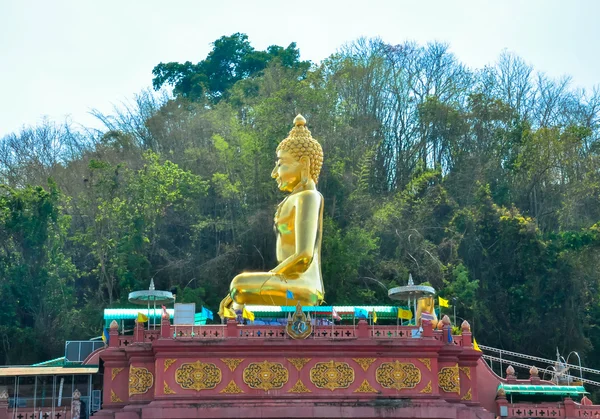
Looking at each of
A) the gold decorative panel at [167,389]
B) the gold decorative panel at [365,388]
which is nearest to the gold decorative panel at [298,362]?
the gold decorative panel at [365,388]

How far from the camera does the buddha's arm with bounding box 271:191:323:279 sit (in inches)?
1105

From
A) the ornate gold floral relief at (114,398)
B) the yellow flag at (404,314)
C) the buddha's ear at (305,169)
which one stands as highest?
the buddha's ear at (305,169)

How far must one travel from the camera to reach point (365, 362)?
2592cm

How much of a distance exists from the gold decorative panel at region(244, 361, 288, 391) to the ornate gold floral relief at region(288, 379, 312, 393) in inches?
8.1

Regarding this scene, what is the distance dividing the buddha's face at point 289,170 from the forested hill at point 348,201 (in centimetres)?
708

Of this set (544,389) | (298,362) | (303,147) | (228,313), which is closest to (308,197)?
(303,147)

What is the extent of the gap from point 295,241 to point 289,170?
1865 mm

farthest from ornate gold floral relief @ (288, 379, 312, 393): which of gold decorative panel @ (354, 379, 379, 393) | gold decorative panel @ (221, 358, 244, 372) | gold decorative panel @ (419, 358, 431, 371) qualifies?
gold decorative panel @ (419, 358, 431, 371)

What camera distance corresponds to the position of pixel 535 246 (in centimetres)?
3800

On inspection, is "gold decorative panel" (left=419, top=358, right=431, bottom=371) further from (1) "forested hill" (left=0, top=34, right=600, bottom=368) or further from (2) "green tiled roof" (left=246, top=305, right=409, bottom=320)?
(1) "forested hill" (left=0, top=34, right=600, bottom=368)

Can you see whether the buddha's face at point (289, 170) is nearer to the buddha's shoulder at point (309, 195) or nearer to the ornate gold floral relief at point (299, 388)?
the buddha's shoulder at point (309, 195)

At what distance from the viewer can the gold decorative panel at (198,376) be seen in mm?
25594

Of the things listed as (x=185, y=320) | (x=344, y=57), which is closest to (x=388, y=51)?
(x=344, y=57)

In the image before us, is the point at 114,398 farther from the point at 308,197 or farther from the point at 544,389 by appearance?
the point at 544,389
